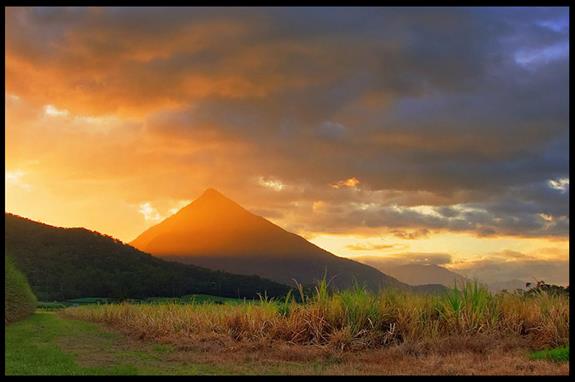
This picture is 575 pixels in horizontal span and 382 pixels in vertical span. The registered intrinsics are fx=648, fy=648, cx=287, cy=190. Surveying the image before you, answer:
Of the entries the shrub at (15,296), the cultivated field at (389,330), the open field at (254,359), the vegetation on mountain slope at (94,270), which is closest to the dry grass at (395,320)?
the cultivated field at (389,330)

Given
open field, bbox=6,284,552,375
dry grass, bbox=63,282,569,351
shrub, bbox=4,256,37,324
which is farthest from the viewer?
shrub, bbox=4,256,37,324

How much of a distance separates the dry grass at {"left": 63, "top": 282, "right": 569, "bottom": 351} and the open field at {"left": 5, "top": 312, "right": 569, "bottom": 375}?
0.51m

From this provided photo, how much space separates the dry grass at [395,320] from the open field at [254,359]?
1.68 feet

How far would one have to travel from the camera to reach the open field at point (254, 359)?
1270 centimetres

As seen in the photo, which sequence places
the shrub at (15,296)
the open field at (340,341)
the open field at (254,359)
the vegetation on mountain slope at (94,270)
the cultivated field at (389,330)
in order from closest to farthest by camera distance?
the open field at (254,359) → the open field at (340,341) → the cultivated field at (389,330) → the shrub at (15,296) → the vegetation on mountain slope at (94,270)

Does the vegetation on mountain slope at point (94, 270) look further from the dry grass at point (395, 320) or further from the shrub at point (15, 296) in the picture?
the dry grass at point (395, 320)

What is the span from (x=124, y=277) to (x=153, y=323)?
110 feet

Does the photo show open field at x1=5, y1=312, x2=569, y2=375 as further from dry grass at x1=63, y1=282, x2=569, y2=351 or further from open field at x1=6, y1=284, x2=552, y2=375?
dry grass at x1=63, y1=282, x2=569, y2=351

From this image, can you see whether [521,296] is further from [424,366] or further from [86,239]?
[86,239]

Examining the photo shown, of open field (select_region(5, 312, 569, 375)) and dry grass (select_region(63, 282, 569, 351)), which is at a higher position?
dry grass (select_region(63, 282, 569, 351))

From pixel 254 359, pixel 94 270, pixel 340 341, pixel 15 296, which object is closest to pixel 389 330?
pixel 340 341

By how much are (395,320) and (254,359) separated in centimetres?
418

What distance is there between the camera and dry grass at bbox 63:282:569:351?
15.6 meters

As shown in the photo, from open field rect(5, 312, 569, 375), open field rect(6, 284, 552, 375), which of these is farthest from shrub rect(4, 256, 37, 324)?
open field rect(5, 312, 569, 375)
